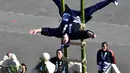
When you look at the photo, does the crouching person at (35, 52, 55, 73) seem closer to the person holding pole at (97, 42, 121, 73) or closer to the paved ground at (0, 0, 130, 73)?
the person holding pole at (97, 42, 121, 73)

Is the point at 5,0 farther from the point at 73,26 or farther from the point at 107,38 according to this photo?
the point at 73,26

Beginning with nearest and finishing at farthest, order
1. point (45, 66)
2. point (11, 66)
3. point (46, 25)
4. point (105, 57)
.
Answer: point (45, 66) → point (11, 66) → point (105, 57) → point (46, 25)

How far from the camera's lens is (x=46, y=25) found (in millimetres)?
20266

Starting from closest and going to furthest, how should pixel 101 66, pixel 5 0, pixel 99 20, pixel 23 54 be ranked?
pixel 101 66 → pixel 23 54 → pixel 99 20 → pixel 5 0

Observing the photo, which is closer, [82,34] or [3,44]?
[82,34]

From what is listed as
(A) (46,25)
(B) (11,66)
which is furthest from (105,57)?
(A) (46,25)

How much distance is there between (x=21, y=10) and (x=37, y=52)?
334cm

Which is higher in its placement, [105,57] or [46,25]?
[46,25]

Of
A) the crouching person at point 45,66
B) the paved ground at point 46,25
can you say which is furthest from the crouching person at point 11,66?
the paved ground at point 46,25

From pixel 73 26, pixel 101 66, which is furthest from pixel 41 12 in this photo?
pixel 73 26

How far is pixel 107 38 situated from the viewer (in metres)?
19.2

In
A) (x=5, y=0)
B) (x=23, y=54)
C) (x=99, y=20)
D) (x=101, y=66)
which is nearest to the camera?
(x=101, y=66)

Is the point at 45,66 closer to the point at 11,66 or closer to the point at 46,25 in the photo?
the point at 11,66

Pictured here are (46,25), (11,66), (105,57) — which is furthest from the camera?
(46,25)
